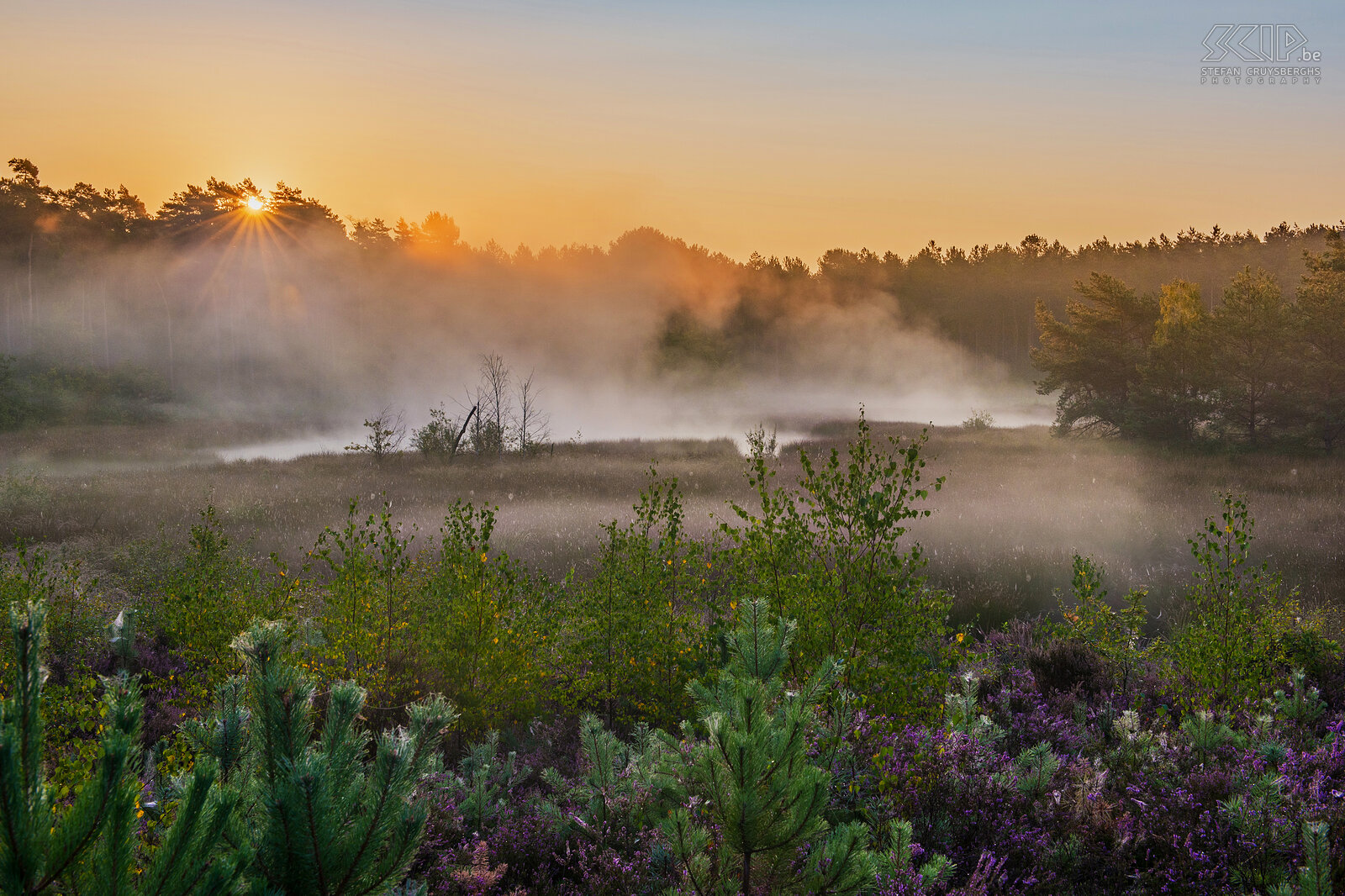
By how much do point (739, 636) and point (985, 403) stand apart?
76517 mm

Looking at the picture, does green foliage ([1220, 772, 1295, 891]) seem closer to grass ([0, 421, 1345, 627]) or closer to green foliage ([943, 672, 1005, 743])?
green foliage ([943, 672, 1005, 743])

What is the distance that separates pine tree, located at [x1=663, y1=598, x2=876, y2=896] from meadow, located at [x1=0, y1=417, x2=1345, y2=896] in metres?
0.01

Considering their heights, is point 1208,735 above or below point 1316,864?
below

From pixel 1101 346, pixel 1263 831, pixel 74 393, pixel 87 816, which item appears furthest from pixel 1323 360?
pixel 74 393

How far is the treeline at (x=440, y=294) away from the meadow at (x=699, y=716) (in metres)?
59.2

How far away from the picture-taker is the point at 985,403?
74125 millimetres

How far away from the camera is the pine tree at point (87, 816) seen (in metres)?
1.29

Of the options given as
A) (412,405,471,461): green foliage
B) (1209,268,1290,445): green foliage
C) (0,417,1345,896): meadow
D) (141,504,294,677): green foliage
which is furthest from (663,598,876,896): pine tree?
(1209,268,1290,445): green foliage

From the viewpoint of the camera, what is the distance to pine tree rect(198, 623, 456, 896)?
5.27 ft

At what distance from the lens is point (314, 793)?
159 centimetres

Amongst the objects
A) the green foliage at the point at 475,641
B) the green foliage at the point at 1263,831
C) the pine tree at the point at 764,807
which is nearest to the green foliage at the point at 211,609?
the green foliage at the point at 475,641

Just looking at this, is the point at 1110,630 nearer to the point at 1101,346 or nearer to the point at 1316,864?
the point at 1316,864

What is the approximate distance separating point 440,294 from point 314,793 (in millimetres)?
88203

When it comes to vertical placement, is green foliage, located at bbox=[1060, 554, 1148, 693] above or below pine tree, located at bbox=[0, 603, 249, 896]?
below
